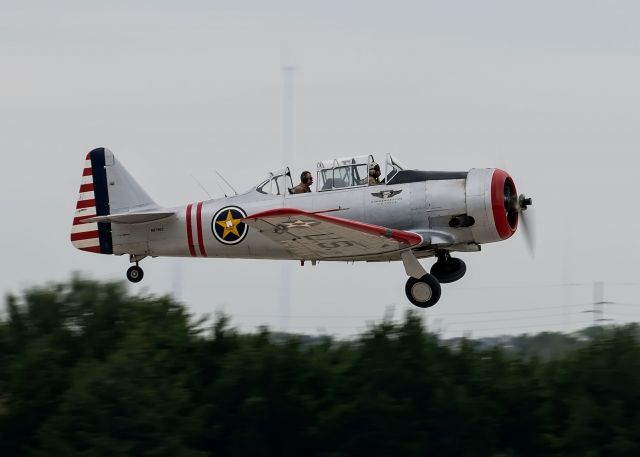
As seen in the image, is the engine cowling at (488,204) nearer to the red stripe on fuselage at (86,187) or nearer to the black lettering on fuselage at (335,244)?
the black lettering on fuselage at (335,244)

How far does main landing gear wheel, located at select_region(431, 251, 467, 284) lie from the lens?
18.8m

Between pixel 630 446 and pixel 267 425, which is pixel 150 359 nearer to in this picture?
pixel 267 425

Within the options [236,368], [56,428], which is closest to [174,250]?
[56,428]

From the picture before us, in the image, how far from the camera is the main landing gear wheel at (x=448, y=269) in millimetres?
18812

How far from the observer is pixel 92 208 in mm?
20922

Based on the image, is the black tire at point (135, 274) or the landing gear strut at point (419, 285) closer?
the landing gear strut at point (419, 285)

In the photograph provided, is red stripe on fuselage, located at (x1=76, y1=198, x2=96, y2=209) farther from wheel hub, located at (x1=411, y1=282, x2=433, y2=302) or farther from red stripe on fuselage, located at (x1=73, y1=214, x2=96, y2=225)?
wheel hub, located at (x1=411, y1=282, x2=433, y2=302)

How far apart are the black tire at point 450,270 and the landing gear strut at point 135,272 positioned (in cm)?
477

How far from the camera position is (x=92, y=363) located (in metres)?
27.8

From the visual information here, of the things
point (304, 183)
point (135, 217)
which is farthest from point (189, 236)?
point (304, 183)

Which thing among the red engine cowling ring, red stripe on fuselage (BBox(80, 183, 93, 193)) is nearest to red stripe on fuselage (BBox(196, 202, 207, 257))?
red stripe on fuselage (BBox(80, 183, 93, 193))

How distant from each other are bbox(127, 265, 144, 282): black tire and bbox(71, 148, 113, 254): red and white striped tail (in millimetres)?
443

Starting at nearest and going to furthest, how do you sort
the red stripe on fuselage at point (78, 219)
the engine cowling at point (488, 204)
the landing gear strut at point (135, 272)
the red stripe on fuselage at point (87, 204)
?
the engine cowling at point (488, 204), the landing gear strut at point (135, 272), the red stripe on fuselage at point (78, 219), the red stripe on fuselage at point (87, 204)

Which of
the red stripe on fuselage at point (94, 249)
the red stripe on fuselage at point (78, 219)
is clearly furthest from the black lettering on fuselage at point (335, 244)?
the red stripe on fuselage at point (78, 219)
